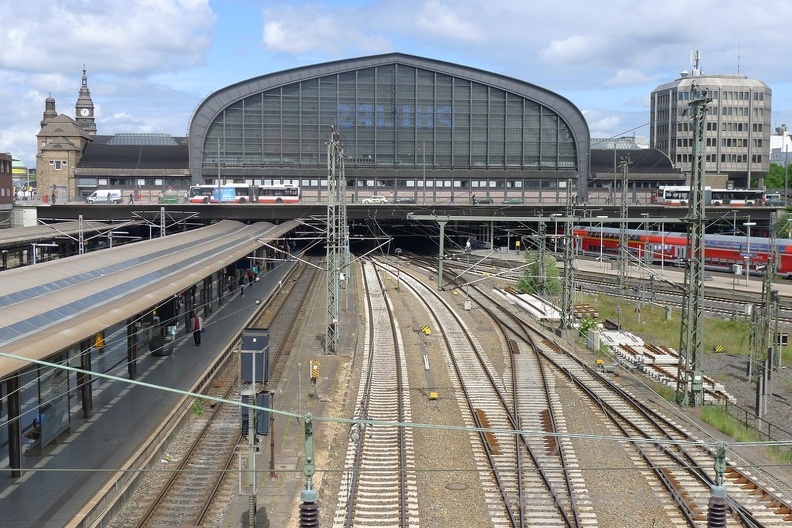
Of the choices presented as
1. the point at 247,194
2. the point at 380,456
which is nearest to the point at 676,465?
the point at 380,456

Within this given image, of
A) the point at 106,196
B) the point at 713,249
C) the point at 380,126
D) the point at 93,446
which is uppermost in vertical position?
the point at 380,126

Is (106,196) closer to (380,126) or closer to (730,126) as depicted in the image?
(380,126)

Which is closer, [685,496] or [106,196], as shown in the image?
[685,496]

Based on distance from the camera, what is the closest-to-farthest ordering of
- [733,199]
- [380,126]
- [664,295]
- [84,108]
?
[664,295] < [733,199] < [380,126] < [84,108]

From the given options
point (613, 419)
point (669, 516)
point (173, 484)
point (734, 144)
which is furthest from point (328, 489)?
point (734, 144)

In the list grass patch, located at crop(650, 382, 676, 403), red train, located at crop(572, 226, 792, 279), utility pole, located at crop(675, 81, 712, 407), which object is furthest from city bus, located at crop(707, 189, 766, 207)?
utility pole, located at crop(675, 81, 712, 407)

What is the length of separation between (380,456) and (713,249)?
44.4m

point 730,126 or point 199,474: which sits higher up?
point 730,126

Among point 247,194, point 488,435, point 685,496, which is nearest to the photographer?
point 685,496

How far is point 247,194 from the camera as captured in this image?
68.9 meters

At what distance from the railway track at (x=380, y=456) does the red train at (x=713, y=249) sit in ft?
85.4

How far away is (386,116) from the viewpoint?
246 ft

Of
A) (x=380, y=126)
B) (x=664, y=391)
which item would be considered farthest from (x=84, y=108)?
(x=664, y=391)

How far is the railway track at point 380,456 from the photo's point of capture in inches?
526
